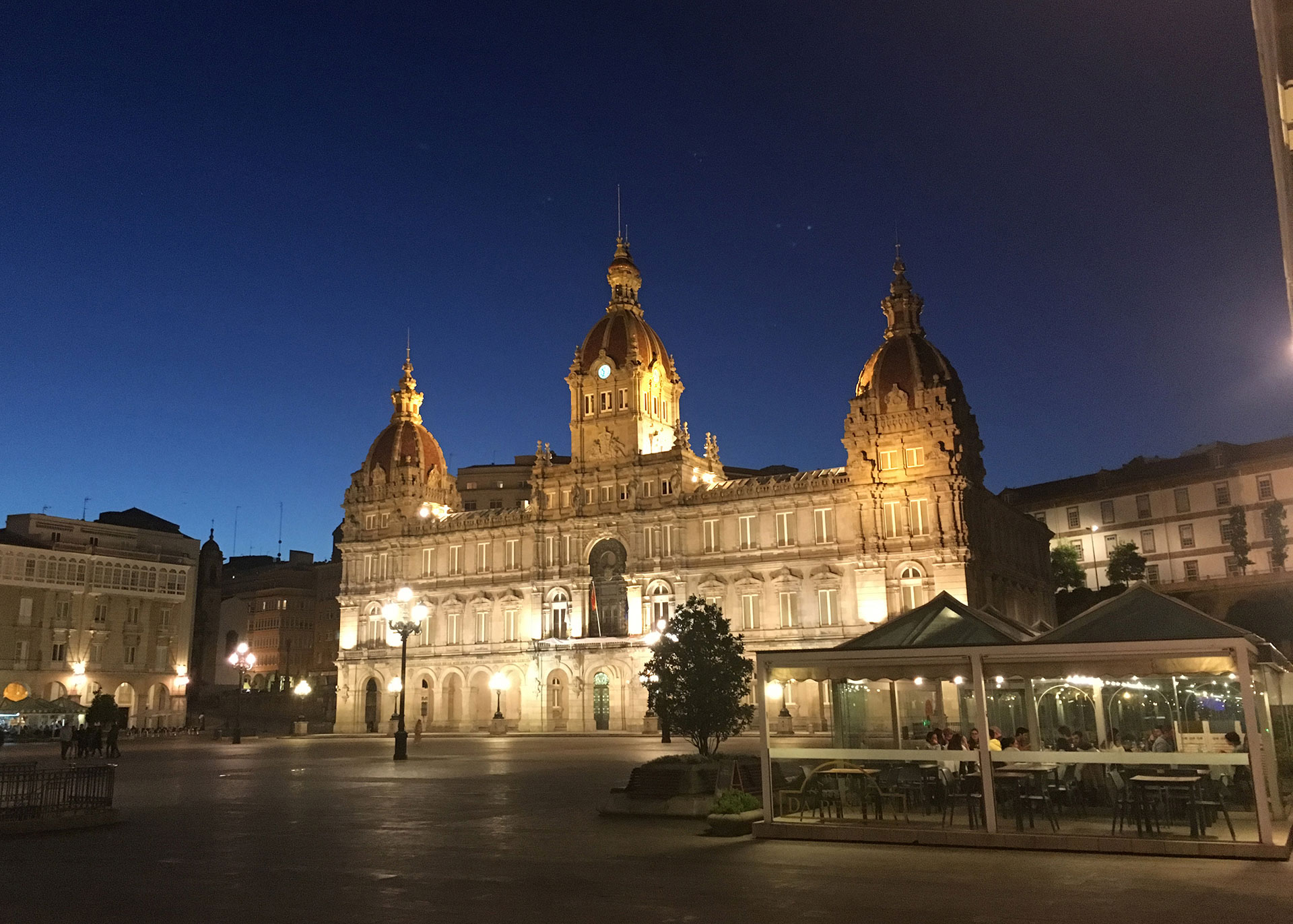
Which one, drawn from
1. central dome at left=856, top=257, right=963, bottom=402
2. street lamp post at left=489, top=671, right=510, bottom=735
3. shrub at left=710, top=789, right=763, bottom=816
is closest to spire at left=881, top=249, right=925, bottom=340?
central dome at left=856, top=257, right=963, bottom=402

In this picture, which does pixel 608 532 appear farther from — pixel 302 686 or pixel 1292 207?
pixel 1292 207

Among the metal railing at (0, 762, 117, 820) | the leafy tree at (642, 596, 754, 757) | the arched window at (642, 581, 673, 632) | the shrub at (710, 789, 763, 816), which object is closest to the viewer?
the shrub at (710, 789, 763, 816)

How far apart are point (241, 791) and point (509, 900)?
1694 cm

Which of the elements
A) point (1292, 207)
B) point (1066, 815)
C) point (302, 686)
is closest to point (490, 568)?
point (302, 686)

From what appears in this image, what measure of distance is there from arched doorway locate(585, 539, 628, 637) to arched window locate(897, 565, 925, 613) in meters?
18.0

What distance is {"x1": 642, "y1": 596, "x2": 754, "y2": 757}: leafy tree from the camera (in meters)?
25.1

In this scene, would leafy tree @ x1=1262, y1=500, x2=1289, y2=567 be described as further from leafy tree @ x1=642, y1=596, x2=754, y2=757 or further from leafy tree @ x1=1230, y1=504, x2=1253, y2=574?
leafy tree @ x1=642, y1=596, x2=754, y2=757

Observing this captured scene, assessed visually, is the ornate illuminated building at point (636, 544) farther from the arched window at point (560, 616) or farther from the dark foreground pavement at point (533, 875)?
the dark foreground pavement at point (533, 875)

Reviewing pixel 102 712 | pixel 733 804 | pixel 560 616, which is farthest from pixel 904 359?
pixel 733 804

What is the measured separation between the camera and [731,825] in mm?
18156

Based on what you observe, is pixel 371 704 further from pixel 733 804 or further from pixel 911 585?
pixel 733 804

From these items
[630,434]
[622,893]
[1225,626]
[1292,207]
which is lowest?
[622,893]

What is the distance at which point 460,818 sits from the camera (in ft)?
67.1

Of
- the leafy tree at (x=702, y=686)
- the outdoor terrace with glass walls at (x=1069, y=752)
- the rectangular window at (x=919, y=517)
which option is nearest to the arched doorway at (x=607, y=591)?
the rectangular window at (x=919, y=517)
